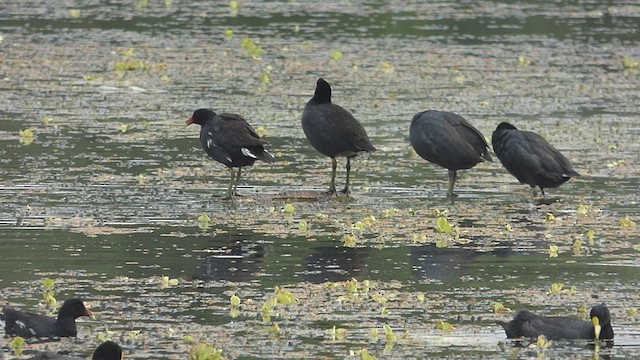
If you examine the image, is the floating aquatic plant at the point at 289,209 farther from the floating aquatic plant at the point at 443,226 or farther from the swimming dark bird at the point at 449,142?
the swimming dark bird at the point at 449,142

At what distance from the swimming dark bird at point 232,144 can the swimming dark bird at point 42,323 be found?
5.70m

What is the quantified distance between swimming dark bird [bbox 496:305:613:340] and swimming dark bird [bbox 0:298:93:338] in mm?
2709

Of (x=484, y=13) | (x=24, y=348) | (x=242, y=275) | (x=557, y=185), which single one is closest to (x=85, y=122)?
(x=557, y=185)

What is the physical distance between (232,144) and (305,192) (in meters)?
0.86

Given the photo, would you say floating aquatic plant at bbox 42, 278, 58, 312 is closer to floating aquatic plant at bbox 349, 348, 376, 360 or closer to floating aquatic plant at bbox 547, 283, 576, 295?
floating aquatic plant at bbox 349, 348, 376, 360

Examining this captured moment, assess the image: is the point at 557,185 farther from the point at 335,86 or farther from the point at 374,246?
the point at 335,86

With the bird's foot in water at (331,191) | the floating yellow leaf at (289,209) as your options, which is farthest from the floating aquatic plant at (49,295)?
the bird's foot in water at (331,191)

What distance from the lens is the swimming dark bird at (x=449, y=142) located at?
663 inches

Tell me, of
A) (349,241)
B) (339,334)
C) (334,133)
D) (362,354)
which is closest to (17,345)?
(339,334)

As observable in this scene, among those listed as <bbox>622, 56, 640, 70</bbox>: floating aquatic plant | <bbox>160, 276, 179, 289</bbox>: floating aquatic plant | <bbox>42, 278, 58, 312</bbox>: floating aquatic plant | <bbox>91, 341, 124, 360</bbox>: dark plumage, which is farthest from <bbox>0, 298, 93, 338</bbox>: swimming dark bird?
<bbox>622, 56, 640, 70</bbox>: floating aquatic plant

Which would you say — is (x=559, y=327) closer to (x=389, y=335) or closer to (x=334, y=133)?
(x=389, y=335)

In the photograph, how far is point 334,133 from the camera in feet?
55.0

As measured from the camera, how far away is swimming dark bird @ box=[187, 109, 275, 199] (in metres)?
16.3

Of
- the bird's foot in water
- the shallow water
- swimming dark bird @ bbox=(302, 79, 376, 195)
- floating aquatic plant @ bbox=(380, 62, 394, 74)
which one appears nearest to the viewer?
the shallow water
